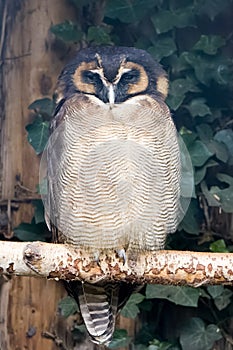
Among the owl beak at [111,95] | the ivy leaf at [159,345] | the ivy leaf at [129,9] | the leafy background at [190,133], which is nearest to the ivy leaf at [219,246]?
the leafy background at [190,133]

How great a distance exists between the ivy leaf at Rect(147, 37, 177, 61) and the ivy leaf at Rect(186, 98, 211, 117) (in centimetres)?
18

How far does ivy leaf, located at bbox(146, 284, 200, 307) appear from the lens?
82.0 inches

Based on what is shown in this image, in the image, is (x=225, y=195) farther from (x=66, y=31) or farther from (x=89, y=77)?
(x=66, y=31)

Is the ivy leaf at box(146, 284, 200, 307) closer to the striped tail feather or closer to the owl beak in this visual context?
the striped tail feather

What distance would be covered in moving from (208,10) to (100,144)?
89 cm

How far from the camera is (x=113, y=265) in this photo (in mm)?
1565

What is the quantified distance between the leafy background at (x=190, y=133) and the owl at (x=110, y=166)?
44cm

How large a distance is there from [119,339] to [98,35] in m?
1.01

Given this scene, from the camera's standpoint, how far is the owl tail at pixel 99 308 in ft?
5.61

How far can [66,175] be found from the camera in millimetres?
1646

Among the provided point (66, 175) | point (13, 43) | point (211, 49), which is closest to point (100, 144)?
point (66, 175)

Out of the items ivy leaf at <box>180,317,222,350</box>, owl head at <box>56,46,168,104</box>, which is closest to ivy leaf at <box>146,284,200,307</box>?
ivy leaf at <box>180,317,222,350</box>

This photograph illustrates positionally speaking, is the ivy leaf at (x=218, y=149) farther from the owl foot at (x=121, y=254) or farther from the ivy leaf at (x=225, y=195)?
the owl foot at (x=121, y=254)

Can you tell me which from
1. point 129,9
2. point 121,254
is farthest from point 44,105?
point 121,254
